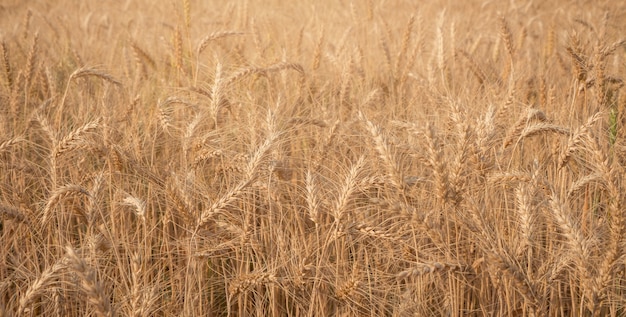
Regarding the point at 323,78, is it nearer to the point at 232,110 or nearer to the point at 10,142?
the point at 232,110

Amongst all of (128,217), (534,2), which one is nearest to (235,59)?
(128,217)

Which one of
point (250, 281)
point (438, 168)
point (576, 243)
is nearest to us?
point (576, 243)

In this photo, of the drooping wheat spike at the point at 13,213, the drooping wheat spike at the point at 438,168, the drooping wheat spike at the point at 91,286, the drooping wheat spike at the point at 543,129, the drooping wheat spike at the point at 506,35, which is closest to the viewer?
the drooping wheat spike at the point at 91,286

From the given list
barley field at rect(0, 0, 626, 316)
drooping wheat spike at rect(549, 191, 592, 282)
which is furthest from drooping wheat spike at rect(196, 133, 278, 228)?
drooping wheat spike at rect(549, 191, 592, 282)

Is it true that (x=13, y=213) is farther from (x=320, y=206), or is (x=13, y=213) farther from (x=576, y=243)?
(x=576, y=243)

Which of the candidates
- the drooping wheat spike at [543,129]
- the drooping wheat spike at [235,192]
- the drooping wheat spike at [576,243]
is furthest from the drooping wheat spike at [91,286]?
the drooping wheat spike at [543,129]

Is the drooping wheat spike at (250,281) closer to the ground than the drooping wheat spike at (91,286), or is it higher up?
closer to the ground

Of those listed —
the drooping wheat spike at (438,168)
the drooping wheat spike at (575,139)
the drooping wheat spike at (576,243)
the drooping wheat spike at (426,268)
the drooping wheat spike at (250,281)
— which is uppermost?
the drooping wheat spike at (575,139)

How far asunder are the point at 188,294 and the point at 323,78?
2.27 metres

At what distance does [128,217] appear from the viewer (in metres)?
1.83

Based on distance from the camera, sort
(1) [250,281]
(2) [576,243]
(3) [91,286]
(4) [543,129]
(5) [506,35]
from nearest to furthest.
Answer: (3) [91,286] → (2) [576,243] → (1) [250,281] → (4) [543,129] → (5) [506,35]

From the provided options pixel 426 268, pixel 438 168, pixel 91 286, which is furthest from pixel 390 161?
pixel 91 286

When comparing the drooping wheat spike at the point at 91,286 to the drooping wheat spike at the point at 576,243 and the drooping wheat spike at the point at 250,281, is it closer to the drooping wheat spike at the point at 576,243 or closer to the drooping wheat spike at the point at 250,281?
the drooping wheat spike at the point at 250,281

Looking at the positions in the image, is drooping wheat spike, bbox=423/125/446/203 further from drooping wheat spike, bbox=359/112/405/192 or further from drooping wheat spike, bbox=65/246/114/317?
drooping wheat spike, bbox=65/246/114/317
